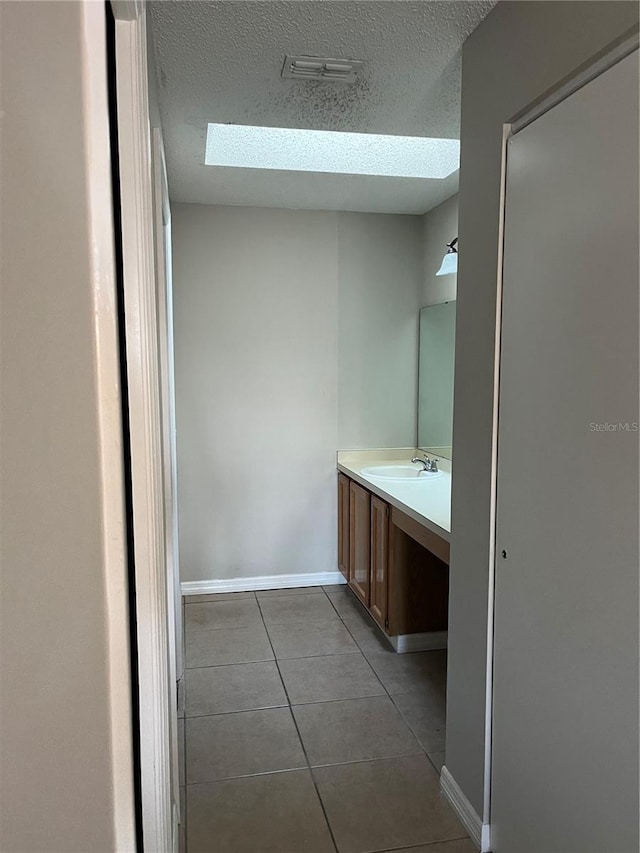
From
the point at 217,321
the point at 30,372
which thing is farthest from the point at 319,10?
the point at 217,321

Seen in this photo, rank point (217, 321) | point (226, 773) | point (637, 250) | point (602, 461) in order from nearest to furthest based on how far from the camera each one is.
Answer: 1. point (637, 250)
2. point (602, 461)
3. point (226, 773)
4. point (217, 321)

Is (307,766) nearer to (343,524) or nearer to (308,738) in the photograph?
(308,738)

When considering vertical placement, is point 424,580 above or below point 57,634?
below

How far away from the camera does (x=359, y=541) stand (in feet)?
11.9

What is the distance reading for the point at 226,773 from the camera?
2.24 meters

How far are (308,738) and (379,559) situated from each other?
1.02 m

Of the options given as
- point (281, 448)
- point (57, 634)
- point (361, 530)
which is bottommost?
point (361, 530)

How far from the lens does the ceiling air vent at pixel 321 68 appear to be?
194 centimetres

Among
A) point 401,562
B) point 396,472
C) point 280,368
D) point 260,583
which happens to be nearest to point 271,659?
point 401,562

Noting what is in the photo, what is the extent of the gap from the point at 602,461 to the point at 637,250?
44cm

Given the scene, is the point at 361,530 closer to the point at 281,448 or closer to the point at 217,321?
the point at 281,448

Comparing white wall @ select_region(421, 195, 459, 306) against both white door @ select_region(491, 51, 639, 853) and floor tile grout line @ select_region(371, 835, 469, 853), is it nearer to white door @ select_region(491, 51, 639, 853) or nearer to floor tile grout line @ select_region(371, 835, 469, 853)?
white door @ select_region(491, 51, 639, 853)

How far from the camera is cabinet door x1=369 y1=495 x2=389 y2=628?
3.14 meters

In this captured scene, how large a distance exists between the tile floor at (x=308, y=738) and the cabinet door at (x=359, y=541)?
0.66 feet
